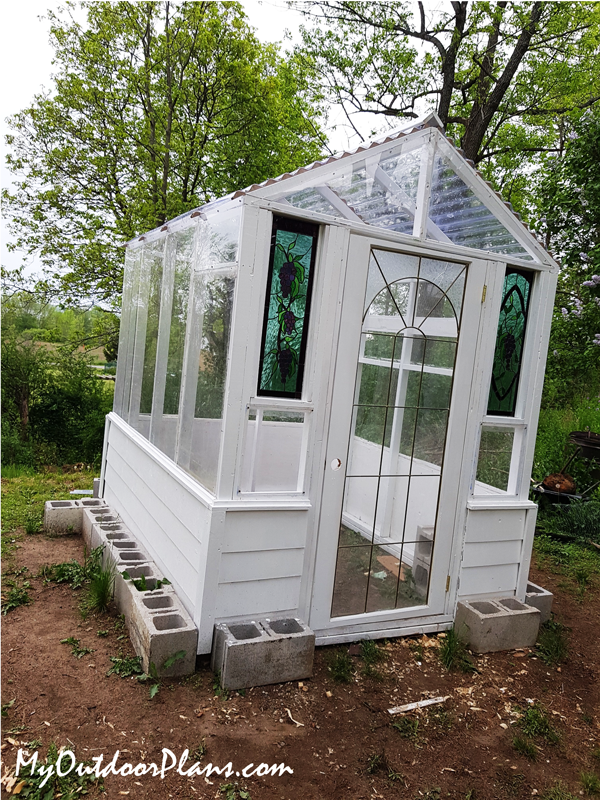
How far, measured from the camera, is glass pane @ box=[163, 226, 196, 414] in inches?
163

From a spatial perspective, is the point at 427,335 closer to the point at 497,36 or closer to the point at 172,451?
the point at 172,451

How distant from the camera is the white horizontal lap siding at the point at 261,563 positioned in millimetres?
3377

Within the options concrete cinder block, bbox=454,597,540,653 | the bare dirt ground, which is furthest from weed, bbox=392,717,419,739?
concrete cinder block, bbox=454,597,540,653

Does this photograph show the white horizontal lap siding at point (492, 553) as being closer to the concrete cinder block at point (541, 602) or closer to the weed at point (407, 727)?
the concrete cinder block at point (541, 602)

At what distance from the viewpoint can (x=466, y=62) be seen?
12.8 meters

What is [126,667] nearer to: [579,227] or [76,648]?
[76,648]

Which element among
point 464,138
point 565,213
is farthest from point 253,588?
point 464,138

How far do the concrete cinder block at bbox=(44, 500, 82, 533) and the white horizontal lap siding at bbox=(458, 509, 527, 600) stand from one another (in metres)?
3.41

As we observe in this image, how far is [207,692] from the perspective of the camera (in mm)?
3145

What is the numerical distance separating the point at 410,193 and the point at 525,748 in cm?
315

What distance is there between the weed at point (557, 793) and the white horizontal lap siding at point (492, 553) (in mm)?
1460

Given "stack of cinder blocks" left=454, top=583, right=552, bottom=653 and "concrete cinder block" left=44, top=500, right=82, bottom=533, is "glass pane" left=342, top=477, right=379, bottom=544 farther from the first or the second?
"concrete cinder block" left=44, top=500, right=82, bottom=533

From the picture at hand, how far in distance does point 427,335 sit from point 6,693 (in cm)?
312

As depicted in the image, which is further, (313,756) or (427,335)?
(427,335)
